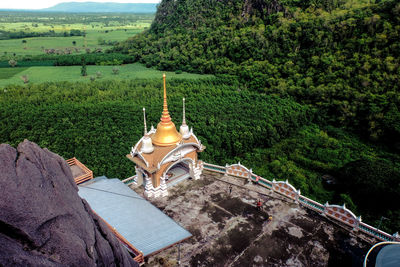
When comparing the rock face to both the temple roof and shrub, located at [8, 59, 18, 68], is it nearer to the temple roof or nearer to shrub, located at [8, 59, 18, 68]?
the temple roof

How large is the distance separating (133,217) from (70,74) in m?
68.1

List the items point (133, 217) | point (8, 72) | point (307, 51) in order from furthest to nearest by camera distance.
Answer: point (8, 72)
point (307, 51)
point (133, 217)

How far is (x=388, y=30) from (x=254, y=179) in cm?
4875

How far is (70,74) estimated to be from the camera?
70.9 metres


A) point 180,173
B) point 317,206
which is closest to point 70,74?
point 180,173

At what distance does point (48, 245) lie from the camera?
5.31 metres

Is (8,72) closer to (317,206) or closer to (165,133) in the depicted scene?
(165,133)

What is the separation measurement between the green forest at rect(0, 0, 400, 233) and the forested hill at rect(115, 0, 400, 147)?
0.81 feet

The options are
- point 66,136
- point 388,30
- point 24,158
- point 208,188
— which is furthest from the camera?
point 388,30

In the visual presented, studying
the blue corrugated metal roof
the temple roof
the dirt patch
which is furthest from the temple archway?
the blue corrugated metal roof

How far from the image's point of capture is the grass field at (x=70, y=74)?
65.7 meters

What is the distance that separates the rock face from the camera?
4848 millimetres

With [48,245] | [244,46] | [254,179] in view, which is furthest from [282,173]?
[244,46]

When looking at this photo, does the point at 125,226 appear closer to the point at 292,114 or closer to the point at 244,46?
the point at 292,114
